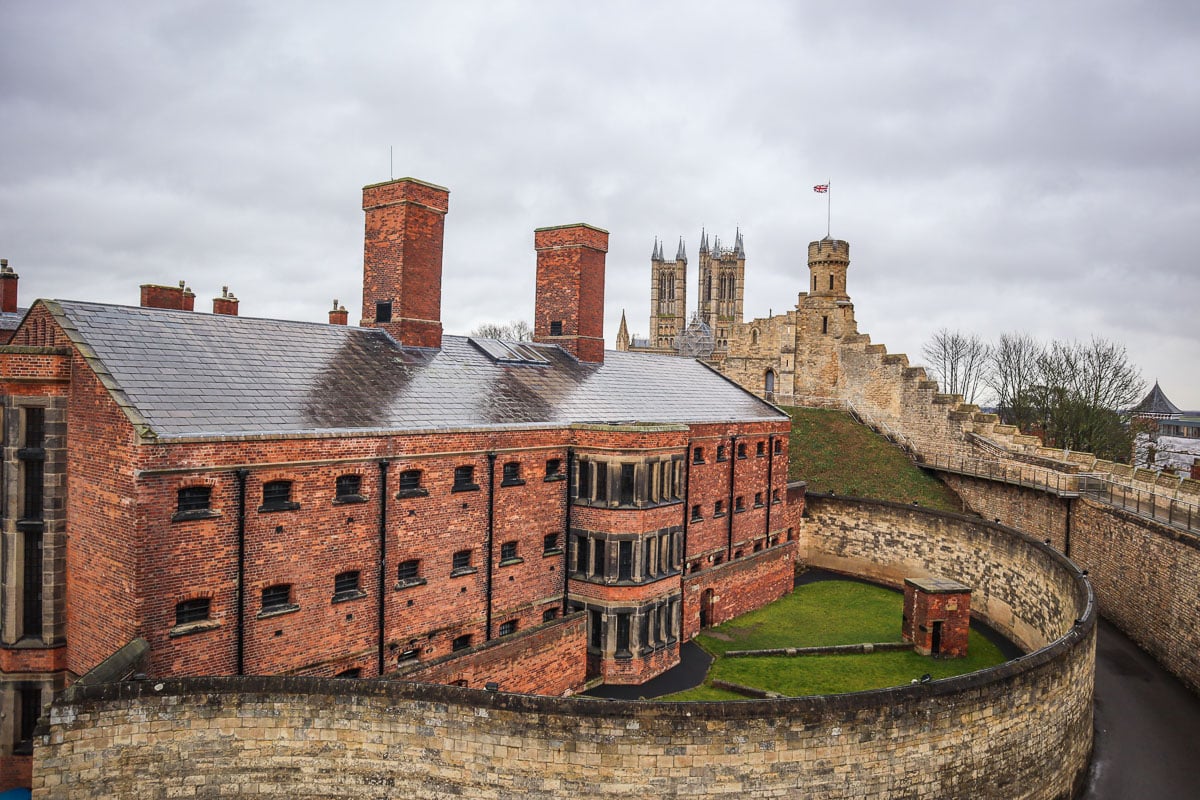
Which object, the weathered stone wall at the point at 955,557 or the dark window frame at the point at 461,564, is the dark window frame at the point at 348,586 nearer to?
the dark window frame at the point at 461,564

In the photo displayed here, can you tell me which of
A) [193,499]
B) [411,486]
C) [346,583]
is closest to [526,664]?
[346,583]

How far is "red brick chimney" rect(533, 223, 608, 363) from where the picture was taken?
28125 millimetres

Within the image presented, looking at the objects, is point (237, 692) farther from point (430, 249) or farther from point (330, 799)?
point (430, 249)

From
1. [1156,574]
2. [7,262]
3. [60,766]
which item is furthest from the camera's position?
[7,262]

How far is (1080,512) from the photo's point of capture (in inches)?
1139

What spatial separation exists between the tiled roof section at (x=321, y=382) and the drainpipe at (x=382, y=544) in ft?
3.41

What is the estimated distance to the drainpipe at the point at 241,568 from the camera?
→ 559 inches

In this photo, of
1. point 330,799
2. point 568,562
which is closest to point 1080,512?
point 568,562

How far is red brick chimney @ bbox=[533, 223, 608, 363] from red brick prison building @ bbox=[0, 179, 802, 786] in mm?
2667

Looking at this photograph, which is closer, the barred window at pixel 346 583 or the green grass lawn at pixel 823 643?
the barred window at pixel 346 583

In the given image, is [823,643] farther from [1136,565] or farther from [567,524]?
[1136,565]

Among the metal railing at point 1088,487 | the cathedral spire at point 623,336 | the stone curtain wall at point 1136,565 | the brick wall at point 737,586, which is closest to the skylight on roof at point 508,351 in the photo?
the brick wall at point 737,586

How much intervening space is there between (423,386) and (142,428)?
7918mm

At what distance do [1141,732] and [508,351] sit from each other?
2064cm
